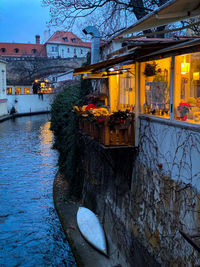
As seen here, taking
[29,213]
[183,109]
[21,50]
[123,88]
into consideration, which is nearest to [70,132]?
[29,213]

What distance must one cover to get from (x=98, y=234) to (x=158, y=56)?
159 inches

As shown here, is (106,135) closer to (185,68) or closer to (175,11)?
(185,68)

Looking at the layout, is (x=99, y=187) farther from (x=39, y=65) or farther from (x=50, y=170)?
(x=39, y=65)

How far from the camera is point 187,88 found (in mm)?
4520

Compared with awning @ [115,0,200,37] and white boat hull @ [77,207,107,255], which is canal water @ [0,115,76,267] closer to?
white boat hull @ [77,207,107,255]

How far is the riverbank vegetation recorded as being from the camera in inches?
395

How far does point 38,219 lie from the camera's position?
9445 millimetres

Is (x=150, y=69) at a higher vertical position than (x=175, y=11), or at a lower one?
lower

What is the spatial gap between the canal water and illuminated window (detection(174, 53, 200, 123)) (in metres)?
4.31

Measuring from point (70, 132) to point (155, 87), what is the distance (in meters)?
5.57

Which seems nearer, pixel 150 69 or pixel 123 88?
pixel 150 69

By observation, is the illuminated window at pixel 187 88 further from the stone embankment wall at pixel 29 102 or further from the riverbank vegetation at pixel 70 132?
the stone embankment wall at pixel 29 102

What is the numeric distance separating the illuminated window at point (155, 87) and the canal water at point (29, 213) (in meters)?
3.79

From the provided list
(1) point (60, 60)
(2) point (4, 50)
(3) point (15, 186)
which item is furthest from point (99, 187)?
(2) point (4, 50)
